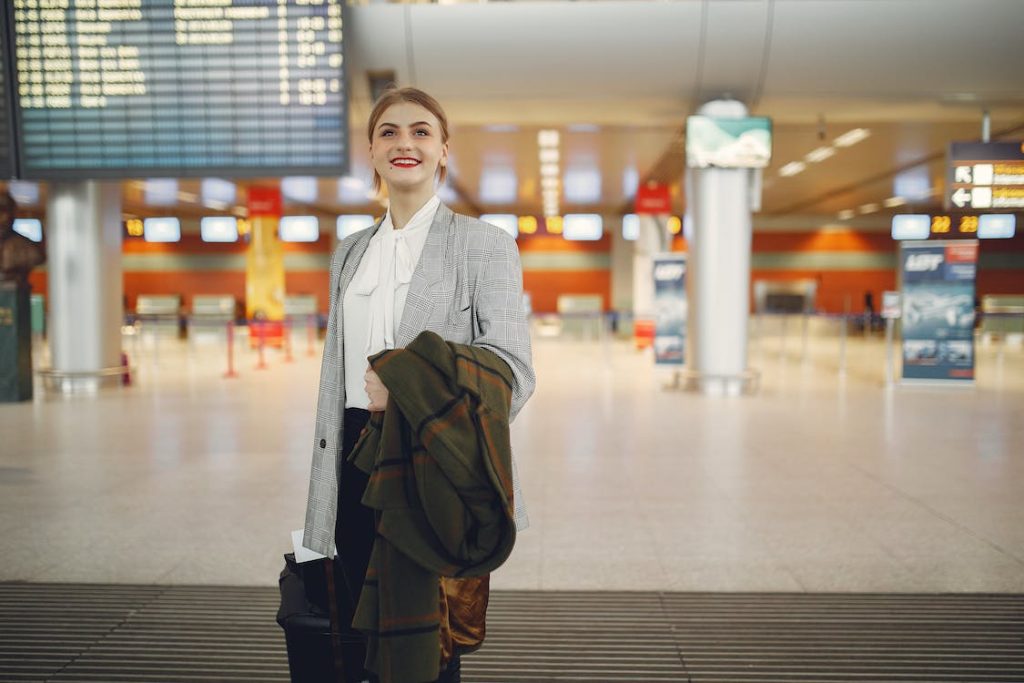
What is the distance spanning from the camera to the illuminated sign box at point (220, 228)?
2942cm

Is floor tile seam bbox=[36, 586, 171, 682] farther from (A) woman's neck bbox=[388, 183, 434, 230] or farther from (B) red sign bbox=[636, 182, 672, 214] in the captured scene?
(B) red sign bbox=[636, 182, 672, 214]

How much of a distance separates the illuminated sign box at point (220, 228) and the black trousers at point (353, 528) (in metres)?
29.3

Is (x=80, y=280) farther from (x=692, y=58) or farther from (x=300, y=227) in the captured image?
(x=300, y=227)

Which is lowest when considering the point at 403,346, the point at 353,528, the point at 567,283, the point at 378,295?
the point at 353,528

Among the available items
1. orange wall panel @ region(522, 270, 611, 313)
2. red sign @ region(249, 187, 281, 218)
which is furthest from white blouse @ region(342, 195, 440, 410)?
orange wall panel @ region(522, 270, 611, 313)

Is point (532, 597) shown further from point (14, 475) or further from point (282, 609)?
point (14, 475)

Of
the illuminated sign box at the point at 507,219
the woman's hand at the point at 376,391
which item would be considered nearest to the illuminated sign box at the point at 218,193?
the illuminated sign box at the point at 507,219

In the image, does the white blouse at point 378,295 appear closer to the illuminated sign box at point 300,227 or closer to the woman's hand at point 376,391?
the woman's hand at point 376,391

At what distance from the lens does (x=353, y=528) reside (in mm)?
1854

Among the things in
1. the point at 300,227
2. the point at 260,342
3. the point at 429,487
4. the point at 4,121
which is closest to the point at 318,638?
the point at 429,487

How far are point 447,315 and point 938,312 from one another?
11.2 m

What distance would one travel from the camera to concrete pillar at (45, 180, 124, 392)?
9.62 m

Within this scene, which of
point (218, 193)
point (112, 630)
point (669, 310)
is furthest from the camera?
point (218, 193)

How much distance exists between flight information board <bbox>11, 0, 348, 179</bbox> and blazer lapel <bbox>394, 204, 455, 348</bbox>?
18.8ft
